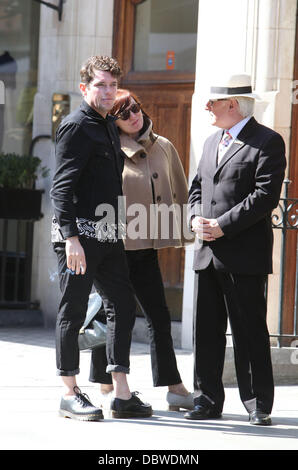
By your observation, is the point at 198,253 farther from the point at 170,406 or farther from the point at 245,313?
the point at 170,406

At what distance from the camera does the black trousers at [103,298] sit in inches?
206

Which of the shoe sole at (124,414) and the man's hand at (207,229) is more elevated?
the man's hand at (207,229)

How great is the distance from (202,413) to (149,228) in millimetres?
1117

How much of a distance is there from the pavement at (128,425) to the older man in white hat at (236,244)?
0.24 meters

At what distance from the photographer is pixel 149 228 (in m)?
5.66

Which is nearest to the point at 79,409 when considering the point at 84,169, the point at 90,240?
the point at 90,240

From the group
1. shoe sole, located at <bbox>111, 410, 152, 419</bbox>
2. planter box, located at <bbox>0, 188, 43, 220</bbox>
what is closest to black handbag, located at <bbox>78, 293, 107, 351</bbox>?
shoe sole, located at <bbox>111, 410, 152, 419</bbox>

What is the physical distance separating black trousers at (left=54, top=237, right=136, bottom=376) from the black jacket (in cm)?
18

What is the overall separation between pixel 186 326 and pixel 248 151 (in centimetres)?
335

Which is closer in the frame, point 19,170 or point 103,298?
point 103,298

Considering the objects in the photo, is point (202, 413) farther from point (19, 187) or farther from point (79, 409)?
point (19, 187)

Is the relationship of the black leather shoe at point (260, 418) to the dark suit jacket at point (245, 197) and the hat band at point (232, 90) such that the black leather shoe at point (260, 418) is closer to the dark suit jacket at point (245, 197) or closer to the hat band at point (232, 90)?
the dark suit jacket at point (245, 197)

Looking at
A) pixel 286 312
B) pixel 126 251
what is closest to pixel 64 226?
pixel 126 251

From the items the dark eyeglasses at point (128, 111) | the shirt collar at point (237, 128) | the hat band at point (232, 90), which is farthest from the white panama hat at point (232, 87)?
the dark eyeglasses at point (128, 111)
